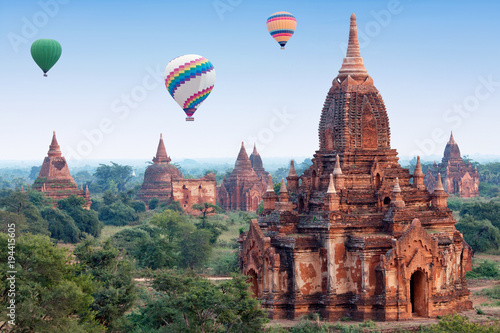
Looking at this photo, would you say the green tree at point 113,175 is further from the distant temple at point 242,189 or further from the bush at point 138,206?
the distant temple at point 242,189

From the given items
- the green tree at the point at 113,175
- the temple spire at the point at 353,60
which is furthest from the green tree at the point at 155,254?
the green tree at the point at 113,175

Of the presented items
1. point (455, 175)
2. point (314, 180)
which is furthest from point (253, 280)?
point (455, 175)

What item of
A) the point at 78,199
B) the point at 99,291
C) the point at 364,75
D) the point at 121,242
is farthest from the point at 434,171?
the point at 99,291

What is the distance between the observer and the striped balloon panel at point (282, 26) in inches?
1977

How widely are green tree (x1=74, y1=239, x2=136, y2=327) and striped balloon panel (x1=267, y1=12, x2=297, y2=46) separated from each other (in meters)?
21.2

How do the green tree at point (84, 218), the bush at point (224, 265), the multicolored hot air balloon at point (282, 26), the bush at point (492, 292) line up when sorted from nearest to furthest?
the bush at point (492, 292), the bush at point (224, 265), the multicolored hot air balloon at point (282, 26), the green tree at point (84, 218)

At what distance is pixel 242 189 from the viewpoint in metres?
92.0

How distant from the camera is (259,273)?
31516mm

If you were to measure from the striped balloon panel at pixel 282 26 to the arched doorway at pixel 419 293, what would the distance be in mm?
23056

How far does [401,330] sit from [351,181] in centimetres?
650

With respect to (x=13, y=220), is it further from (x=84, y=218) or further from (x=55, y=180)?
(x=55, y=180)

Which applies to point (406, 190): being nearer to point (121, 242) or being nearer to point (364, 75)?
point (364, 75)

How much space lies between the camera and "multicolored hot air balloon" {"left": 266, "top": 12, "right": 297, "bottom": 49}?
50.2 metres

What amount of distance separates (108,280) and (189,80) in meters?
16.2
